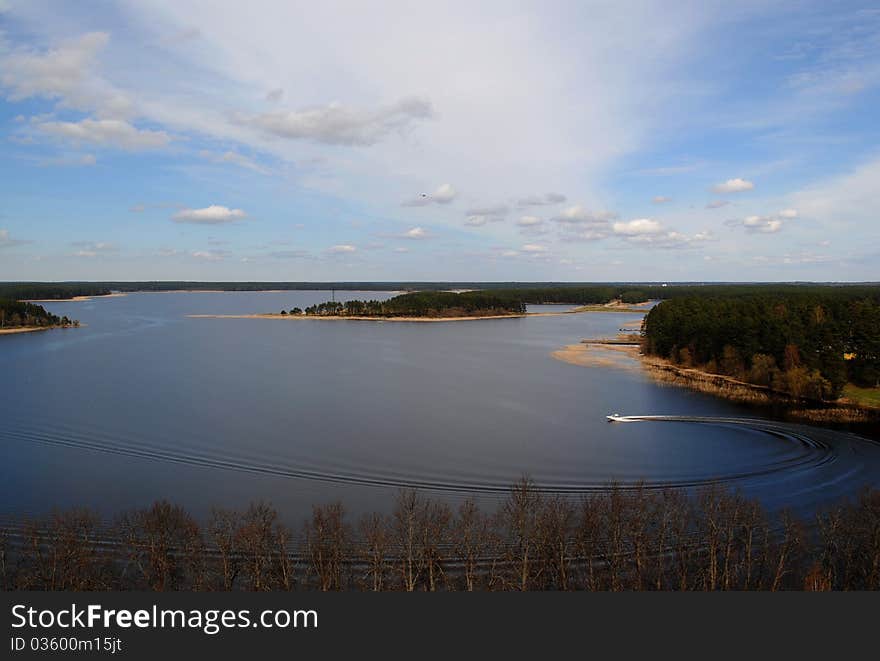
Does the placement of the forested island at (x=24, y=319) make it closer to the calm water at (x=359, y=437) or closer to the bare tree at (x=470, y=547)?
the calm water at (x=359, y=437)

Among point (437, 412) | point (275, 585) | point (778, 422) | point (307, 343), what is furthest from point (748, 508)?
point (307, 343)

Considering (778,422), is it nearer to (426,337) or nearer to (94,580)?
(94,580)

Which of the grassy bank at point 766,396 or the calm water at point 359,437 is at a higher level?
the grassy bank at point 766,396

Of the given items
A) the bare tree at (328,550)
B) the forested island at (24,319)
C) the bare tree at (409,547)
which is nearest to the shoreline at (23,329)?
the forested island at (24,319)

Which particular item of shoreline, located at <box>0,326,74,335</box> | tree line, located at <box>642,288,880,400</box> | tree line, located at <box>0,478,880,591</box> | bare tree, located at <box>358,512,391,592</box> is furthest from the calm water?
shoreline, located at <box>0,326,74,335</box>

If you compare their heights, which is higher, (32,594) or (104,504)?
(32,594)

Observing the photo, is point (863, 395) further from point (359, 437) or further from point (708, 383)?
point (359, 437)
